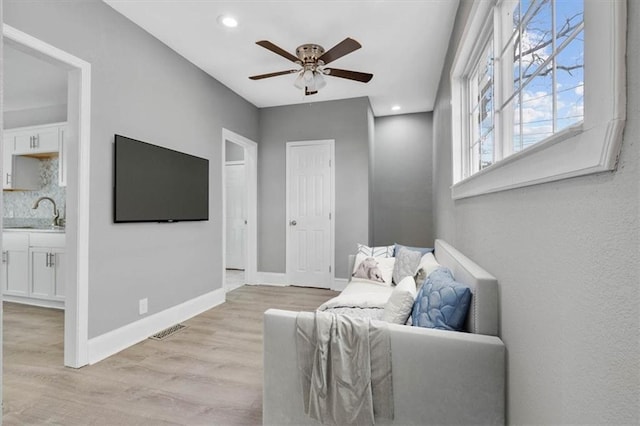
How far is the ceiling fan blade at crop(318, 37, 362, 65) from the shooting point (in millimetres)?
2466

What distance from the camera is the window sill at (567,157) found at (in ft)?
2.04

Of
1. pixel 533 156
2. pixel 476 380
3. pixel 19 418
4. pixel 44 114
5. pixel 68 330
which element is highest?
pixel 44 114

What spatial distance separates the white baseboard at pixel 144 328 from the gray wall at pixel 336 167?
1.52 metres

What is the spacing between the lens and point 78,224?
2.32 m

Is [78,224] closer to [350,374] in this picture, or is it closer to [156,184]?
[156,184]

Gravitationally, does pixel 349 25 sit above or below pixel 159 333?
above

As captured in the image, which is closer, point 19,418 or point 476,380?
point 476,380

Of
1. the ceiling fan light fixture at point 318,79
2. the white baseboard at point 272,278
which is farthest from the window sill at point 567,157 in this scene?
the white baseboard at point 272,278

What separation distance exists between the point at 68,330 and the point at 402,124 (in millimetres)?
5274

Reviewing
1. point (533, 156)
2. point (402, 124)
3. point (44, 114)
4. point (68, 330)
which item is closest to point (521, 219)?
point (533, 156)

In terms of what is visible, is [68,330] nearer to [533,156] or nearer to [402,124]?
[533,156]

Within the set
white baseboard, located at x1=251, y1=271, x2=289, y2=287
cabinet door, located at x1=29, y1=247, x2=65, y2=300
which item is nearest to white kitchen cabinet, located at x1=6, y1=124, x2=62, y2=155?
cabinet door, located at x1=29, y1=247, x2=65, y2=300

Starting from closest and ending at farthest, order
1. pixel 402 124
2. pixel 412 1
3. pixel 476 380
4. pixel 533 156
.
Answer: pixel 533 156 < pixel 476 380 < pixel 412 1 < pixel 402 124

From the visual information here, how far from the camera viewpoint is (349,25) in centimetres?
284
